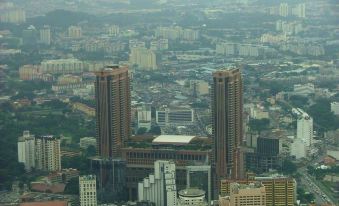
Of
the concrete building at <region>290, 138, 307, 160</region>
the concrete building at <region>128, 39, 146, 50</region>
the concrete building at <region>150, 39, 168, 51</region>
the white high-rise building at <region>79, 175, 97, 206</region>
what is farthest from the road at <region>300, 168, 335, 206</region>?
the concrete building at <region>150, 39, 168, 51</region>

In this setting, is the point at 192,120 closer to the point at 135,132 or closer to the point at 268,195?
the point at 135,132

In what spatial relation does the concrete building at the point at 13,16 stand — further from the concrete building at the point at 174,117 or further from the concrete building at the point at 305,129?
the concrete building at the point at 305,129

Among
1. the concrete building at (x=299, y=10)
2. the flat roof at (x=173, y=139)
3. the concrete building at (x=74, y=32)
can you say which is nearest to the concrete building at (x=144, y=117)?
the flat roof at (x=173, y=139)

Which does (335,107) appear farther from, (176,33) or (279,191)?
(176,33)

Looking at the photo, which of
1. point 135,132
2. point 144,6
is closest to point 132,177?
point 135,132

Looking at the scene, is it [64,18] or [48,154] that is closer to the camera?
[48,154]

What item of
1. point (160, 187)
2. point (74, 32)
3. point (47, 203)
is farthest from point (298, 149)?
point (74, 32)
